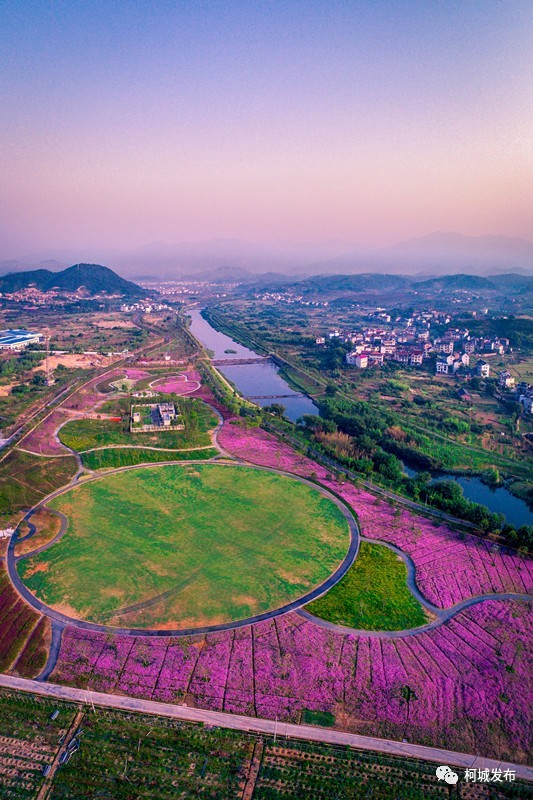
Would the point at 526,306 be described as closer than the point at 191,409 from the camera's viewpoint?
No

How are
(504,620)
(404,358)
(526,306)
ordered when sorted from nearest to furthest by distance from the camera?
(504,620) < (404,358) < (526,306)

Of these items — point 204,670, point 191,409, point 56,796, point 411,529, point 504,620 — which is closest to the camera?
point 56,796

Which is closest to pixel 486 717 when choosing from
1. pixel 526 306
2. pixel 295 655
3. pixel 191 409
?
pixel 295 655

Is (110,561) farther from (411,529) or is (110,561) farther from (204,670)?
(411,529)

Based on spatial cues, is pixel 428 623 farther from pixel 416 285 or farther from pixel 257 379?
pixel 416 285

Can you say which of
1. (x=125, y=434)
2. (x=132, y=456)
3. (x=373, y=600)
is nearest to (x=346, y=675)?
(x=373, y=600)

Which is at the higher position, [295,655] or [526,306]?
[526,306]

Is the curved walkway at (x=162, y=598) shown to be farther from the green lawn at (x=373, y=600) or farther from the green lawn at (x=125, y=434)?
the green lawn at (x=125, y=434)
